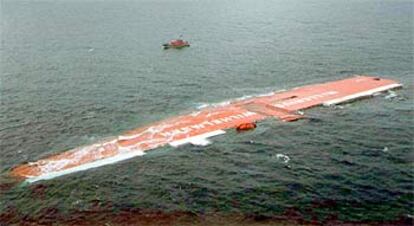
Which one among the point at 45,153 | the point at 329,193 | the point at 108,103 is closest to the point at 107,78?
the point at 108,103

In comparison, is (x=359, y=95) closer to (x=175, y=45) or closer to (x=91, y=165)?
(x=91, y=165)

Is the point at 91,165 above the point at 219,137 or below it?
above

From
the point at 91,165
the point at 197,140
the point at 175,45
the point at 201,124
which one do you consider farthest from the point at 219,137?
the point at 175,45

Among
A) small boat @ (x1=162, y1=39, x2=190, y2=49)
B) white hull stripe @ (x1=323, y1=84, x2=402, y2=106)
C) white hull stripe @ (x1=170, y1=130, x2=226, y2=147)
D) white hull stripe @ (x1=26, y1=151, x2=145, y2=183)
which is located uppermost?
small boat @ (x1=162, y1=39, x2=190, y2=49)

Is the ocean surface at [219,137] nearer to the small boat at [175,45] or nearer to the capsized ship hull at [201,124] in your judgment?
the capsized ship hull at [201,124]

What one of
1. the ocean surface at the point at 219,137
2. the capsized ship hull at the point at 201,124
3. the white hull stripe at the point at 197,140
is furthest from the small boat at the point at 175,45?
the white hull stripe at the point at 197,140

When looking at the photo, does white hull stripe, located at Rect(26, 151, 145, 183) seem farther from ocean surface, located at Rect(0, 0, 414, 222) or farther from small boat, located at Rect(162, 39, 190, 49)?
small boat, located at Rect(162, 39, 190, 49)

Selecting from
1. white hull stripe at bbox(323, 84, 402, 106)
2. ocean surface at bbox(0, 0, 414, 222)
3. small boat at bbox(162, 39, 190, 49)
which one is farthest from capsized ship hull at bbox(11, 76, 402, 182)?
small boat at bbox(162, 39, 190, 49)

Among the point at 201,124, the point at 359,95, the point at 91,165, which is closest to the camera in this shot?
the point at 91,165

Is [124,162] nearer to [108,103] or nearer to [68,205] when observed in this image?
[68,205]
